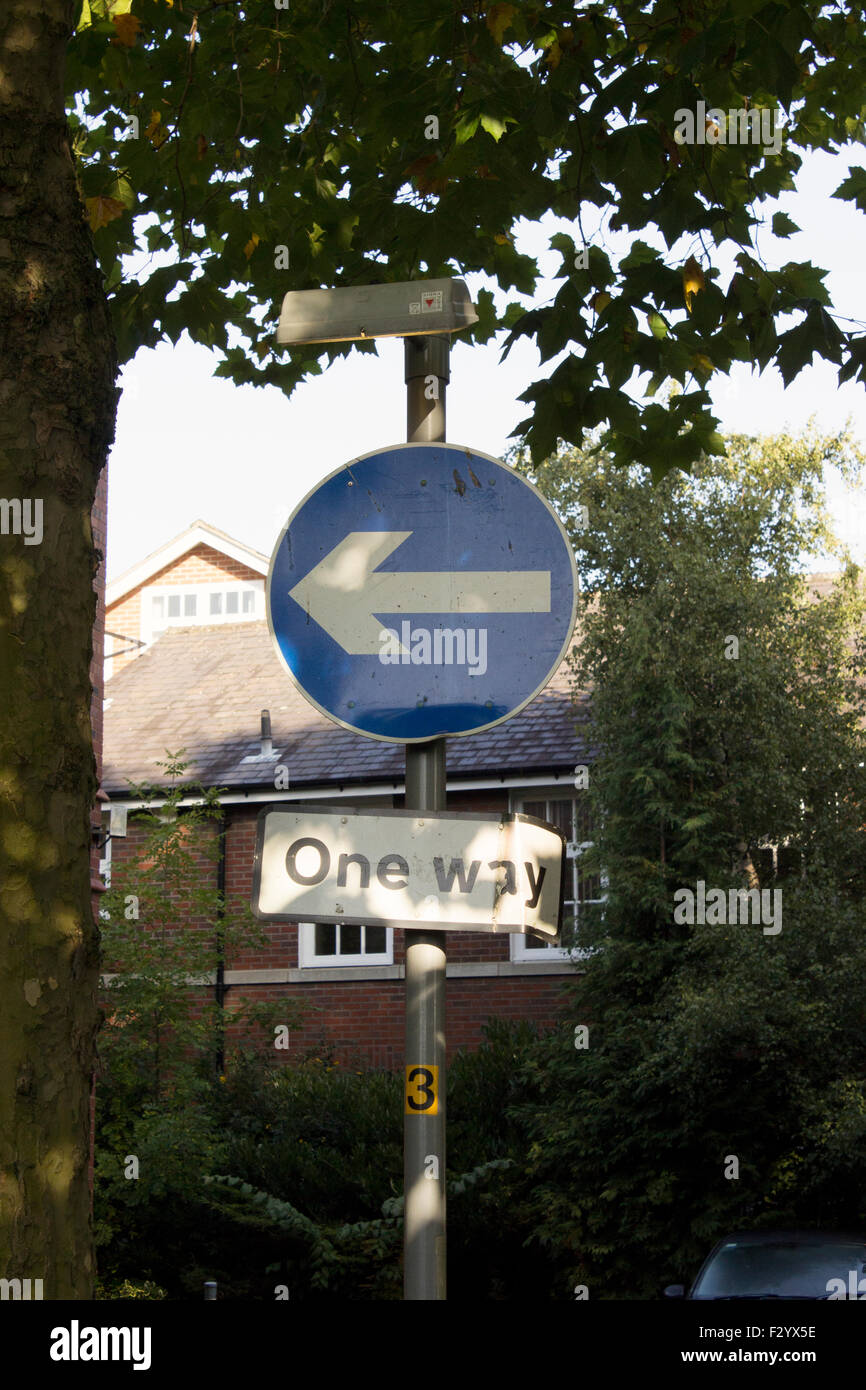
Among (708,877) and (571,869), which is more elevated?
(571,869)

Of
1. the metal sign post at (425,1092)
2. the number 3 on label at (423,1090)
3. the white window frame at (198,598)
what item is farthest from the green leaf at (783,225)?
the white window frame at (198,598)

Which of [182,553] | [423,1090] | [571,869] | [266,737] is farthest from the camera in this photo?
[182,553]

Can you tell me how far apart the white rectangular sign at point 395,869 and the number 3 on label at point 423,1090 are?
0.29m

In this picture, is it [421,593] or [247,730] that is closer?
[421,593]

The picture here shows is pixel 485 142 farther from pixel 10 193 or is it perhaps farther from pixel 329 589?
pixel 329 589

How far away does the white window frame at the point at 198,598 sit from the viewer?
112 feet

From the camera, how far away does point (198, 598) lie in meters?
34.6

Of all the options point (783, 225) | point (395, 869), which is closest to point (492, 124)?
point (783, 225)

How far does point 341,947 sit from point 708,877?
671cm

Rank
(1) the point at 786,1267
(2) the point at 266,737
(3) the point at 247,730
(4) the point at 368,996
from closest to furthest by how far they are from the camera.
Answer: (1) the point at 786,1267 < (4) the point at 368,996 < (2) the point at 266,737 < (3) the point at 247,730

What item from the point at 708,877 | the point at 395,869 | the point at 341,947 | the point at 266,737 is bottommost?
the point at 341,947

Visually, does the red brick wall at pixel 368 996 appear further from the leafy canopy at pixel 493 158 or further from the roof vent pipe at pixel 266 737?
the leafy canopy at pixel 493 158

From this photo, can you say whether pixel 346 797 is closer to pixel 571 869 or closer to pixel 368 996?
pixel 368 996

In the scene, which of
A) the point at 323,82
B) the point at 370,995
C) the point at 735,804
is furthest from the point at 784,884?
the point at 323,82
